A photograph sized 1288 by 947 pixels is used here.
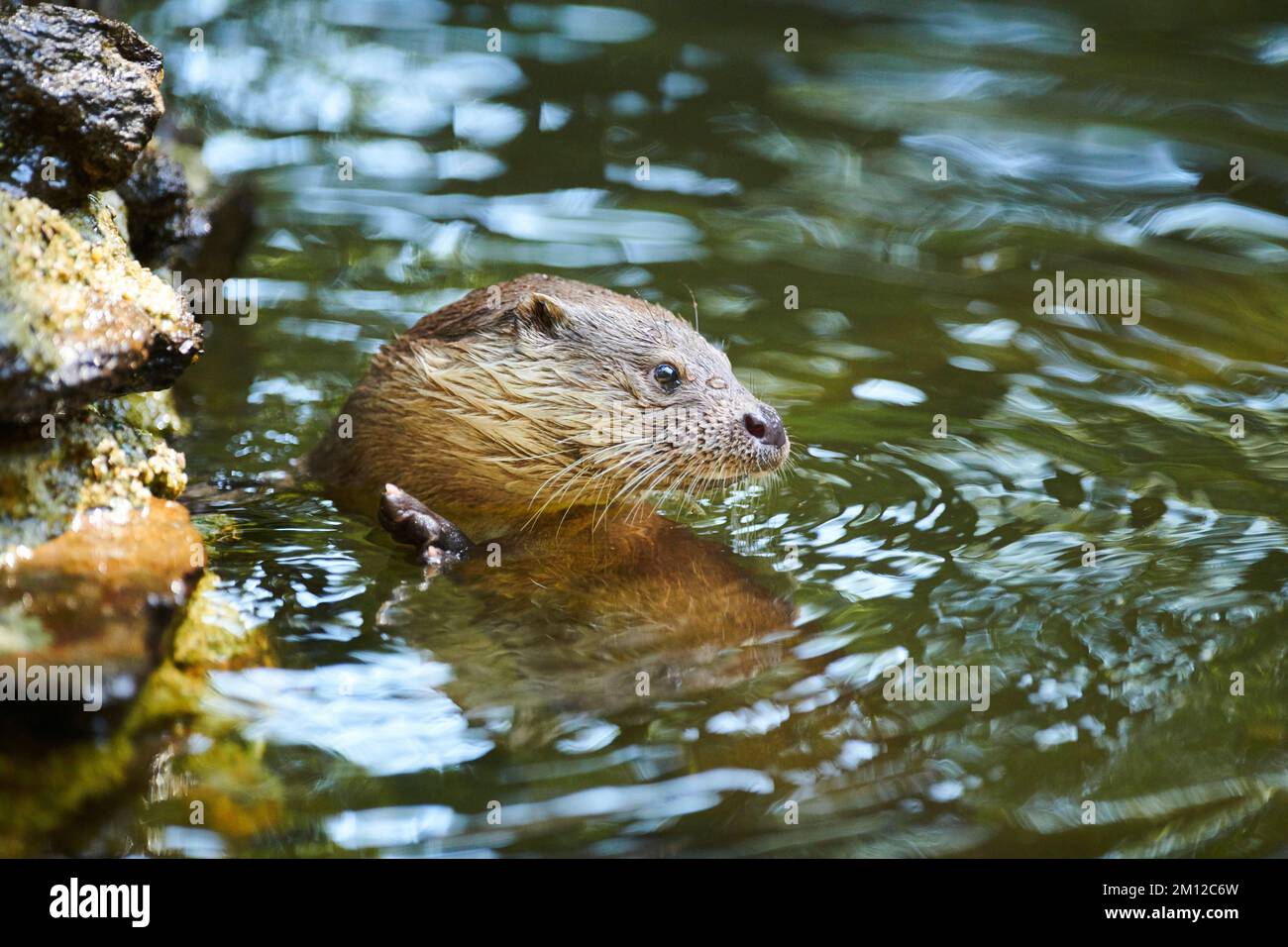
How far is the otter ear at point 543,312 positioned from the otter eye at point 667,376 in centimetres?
33

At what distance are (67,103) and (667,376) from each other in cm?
197

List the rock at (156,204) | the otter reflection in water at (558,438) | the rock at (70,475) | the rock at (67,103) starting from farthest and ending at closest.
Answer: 1. the rock at (156,204)
2. the otter reflection in water at (558,438)
3. the rock at (67,103)
4. the rock at (70,475)

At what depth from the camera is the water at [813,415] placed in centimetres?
340

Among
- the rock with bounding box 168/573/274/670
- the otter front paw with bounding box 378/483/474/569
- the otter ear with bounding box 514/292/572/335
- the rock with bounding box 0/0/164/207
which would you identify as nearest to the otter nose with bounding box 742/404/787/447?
the otter ear with bounding box 514/292/572/335

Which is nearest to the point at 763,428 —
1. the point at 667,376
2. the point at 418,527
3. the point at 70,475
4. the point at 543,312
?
the point at 667,376

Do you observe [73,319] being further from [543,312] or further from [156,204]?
[156,204]

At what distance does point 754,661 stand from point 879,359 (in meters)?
2.50

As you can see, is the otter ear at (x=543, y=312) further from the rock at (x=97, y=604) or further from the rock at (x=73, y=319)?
the rock at (x=97, y=604)

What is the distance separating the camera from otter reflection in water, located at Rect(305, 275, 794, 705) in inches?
181

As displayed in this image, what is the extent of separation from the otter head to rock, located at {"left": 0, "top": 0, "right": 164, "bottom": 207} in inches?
50.9

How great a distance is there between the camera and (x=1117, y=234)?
287 inches

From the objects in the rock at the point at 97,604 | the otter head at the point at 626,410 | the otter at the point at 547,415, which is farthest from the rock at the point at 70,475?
the otter head at the point at 626,410

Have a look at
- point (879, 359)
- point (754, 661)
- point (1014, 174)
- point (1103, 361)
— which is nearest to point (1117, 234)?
point (1014, 174)

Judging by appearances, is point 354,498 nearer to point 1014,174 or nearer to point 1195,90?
point 1014,174
